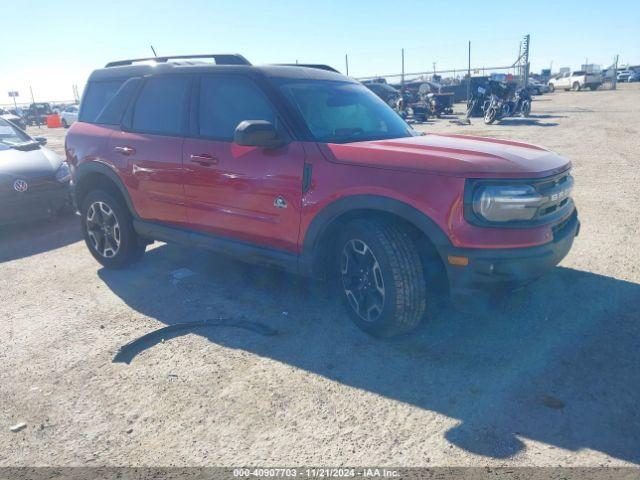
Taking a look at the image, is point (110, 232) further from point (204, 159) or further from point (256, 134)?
point (256, 134)

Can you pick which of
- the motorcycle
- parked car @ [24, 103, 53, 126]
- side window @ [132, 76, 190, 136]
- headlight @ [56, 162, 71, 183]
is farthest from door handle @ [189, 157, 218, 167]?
parked car @ [24, 103, 53, 126]

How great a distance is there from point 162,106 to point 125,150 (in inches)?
→ 22.0

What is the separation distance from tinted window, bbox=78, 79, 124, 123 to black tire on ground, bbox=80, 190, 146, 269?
0.83m

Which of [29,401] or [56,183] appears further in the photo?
[56,183]

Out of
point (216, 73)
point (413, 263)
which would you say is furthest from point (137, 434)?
point (216, 73)

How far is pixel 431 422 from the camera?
9.14 ft

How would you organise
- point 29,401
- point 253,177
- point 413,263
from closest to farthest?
point 29,401 → point 413,263 → point 253,177

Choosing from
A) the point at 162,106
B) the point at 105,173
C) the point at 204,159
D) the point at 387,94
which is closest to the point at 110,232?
the point at 105,173

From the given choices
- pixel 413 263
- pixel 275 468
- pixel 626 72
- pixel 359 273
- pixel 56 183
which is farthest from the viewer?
pixel 626 72

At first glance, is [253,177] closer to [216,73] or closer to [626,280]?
[216,73]

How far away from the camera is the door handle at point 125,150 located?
4824 mm

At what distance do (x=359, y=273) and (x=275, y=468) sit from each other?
1537 mm

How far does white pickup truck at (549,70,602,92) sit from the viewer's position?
4234 cm

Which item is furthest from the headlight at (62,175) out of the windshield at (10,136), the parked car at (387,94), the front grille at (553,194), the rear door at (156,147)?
the parked car at (387,94)
